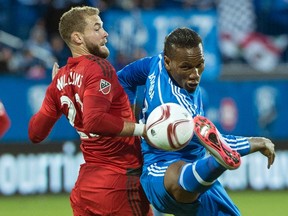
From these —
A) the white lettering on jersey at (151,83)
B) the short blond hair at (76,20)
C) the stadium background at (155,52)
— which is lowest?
the stadium background at (155,52)

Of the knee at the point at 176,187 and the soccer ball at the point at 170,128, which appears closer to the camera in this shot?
the soccer ball at the point at 170,128

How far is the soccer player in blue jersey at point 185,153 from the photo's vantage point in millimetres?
5738

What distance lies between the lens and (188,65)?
601 cm

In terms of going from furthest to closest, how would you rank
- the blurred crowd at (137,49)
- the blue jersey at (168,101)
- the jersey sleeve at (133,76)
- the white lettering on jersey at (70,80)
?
1. the blurred crowd at (137,49)
2. the jersey sleeve at (133,76)
3. the blue jersey at (168,101)
4. the white lettering on jersey at (70,80)

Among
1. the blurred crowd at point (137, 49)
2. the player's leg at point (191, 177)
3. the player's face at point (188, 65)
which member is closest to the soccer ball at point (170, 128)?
the player's leg at point (191, 177)

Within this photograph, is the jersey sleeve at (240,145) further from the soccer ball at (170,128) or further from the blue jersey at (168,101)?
the soccer ball at (170,128)

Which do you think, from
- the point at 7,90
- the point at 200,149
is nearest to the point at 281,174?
the point at 7,90

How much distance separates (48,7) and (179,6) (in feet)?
8.78

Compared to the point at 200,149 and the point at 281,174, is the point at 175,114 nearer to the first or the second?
the point at 200,149

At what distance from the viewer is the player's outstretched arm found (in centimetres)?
582

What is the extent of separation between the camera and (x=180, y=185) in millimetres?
5797

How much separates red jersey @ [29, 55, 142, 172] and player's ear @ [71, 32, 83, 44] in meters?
0.13

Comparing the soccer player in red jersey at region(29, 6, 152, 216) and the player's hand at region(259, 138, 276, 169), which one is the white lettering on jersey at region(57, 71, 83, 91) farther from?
the player's hand at region(259, 138, 276, 169)

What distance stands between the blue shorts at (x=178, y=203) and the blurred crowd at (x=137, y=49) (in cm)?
756
